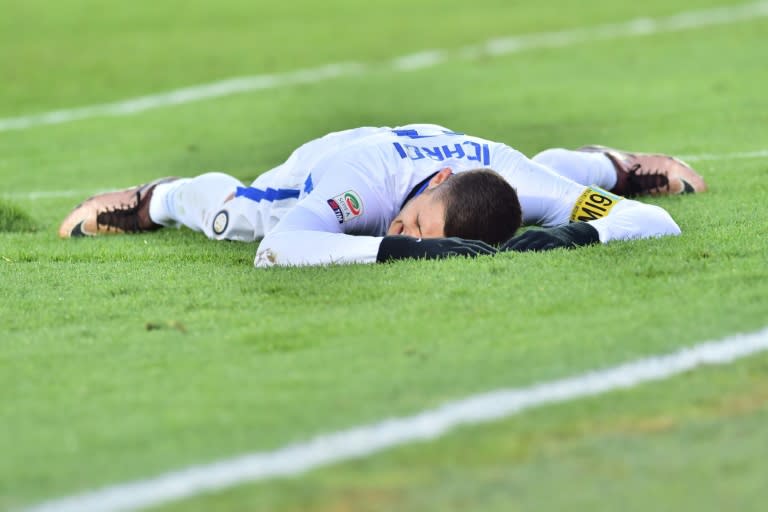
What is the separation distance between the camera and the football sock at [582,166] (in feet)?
23.5

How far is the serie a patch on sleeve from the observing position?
20.4ft

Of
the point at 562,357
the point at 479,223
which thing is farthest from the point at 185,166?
the point at 562,357

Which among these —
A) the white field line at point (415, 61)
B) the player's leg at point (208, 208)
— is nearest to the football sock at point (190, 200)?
the player's leg at point (208, 208)

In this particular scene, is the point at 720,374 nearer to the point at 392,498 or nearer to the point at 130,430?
the point at 392,498

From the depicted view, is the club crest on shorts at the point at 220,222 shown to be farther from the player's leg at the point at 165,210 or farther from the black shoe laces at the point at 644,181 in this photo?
the black shoe laces at the point at 644,181

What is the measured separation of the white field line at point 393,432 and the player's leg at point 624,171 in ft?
9.59

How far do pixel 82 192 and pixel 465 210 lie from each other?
424 cm

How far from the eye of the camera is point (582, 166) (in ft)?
23.5

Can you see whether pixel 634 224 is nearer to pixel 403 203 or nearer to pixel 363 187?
pixel 403 203

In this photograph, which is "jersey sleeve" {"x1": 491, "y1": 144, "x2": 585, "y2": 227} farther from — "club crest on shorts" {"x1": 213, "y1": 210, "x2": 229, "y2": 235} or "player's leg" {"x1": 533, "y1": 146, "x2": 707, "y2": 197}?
"club crest on shorts" {"x1": 213, "y1": 210, "x2": 229, "y2": 235}

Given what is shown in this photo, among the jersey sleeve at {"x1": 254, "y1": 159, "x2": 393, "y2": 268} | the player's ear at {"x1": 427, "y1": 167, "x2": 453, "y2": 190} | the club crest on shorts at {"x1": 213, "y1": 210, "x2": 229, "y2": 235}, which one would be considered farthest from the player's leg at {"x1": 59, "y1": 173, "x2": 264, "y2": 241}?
the player's ear at {"x1": 427, "y1": 167, "x2": 453, "y2": 190}

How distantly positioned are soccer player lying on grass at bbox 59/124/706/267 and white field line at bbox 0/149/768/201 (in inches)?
58.6

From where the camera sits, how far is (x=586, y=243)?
5836 mm

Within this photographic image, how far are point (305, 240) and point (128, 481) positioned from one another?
2.48 meters
